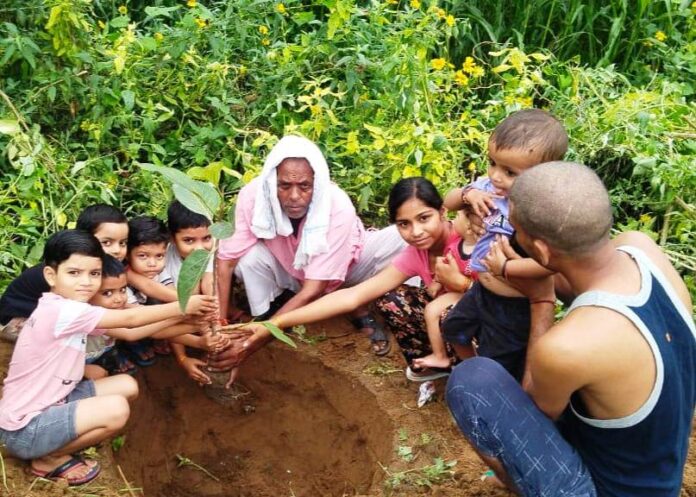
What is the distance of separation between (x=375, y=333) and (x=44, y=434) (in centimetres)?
157

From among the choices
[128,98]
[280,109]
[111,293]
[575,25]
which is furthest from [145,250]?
[575,25]

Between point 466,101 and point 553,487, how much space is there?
2.91 meters

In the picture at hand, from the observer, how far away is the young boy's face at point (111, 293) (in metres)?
3.38

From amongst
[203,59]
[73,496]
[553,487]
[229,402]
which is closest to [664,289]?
[553,487]

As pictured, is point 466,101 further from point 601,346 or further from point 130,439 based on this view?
point 601,346

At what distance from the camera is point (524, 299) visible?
296 cm

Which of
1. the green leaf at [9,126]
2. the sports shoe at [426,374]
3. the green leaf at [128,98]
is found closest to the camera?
the sports shoe at [426,374]

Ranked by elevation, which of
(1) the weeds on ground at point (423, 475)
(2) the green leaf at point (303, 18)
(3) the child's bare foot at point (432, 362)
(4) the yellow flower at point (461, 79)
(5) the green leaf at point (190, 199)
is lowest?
(1) the weeds on ground at point (423, 475)

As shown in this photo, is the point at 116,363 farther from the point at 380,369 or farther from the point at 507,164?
the point at 507,164

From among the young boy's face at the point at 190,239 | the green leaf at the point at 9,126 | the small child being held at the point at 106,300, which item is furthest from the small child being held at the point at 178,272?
the green leaf at the point at 9,126

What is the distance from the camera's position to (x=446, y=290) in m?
3.62

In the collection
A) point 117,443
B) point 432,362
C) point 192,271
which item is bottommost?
point 117,443

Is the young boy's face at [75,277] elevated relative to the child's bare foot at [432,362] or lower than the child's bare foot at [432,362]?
elevated

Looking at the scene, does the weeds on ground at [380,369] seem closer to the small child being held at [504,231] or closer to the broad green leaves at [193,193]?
the small child being held at [504,231]
